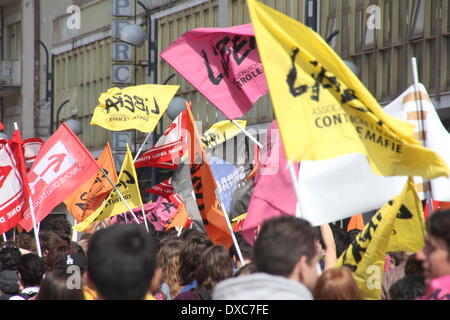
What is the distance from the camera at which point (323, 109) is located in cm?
618

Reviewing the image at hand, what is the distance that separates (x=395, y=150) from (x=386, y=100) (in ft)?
55.8

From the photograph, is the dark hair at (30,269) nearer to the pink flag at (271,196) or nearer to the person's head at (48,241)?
the pink flag at (271,196)

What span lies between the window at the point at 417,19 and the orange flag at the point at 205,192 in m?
13.4

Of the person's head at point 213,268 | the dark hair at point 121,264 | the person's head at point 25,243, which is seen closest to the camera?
the dark hair at point 121,264

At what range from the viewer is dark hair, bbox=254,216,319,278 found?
14.6ft

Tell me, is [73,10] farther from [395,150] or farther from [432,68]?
[395,150]

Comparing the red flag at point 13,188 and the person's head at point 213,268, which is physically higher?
the red flag at point 13,188

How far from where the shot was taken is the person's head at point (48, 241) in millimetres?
10023

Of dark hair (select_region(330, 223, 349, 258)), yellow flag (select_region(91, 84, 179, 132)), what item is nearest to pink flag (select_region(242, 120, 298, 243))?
dark hair (select_region(330, 223, 349, 258))

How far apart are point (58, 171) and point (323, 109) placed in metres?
6.07

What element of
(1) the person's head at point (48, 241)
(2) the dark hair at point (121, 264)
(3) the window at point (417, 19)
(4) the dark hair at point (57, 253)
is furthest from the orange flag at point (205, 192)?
(3) the window at point (417, 19)

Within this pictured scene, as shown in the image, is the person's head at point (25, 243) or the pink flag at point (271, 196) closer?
the pink flag at point (271, 196)

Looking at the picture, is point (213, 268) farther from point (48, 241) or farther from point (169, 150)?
point (169, 150)

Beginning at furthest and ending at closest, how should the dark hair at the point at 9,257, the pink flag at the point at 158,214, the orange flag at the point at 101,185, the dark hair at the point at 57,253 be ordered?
1. the pink flag at the point at 158,214
2. the orange flag at the point at 101,185
3. the dark hair at the point at 9,257
4. the dark hair at the point at 57,253
